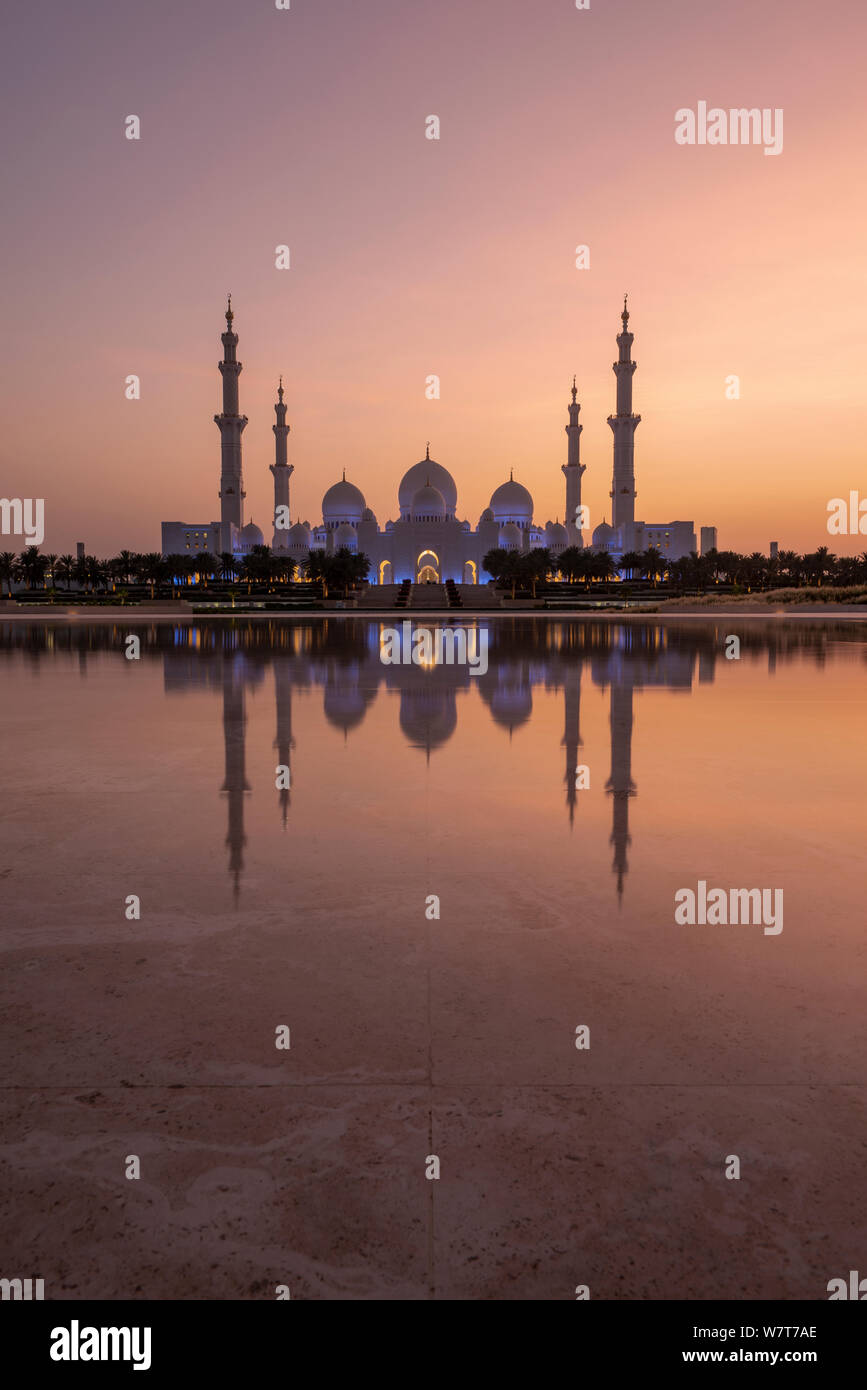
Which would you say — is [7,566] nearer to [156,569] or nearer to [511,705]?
[156,569]

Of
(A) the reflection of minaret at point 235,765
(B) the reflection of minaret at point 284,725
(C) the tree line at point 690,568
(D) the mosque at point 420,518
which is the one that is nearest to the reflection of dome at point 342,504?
(D) the mosque at point 420,518

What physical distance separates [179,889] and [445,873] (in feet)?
4.19

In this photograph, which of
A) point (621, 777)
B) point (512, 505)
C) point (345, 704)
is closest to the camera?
point (621, 777)

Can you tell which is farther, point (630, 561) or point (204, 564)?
point (630, 561)

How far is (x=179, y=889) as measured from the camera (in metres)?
4.07

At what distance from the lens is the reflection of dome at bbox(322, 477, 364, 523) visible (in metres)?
94.6

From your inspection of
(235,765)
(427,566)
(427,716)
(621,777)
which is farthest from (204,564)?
(621,777)

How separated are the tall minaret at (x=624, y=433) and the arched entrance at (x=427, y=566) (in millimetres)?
24347

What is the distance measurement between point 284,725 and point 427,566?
84219 mm

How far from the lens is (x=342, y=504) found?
9456cm

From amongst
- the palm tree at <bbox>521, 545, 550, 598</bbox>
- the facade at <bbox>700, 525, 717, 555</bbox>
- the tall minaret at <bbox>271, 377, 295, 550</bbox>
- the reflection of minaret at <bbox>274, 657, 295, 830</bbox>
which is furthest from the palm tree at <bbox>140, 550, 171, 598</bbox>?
the facade at <bbox>700, 525, 717, 555</bbox>

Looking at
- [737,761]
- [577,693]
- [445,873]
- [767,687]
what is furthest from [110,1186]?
[767,687]

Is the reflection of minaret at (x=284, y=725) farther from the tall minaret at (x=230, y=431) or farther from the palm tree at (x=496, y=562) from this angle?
the tall minaret at (x=230, y=431)
